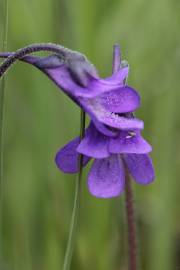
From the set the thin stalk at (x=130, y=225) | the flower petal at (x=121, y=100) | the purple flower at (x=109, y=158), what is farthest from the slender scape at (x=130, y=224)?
the flower petal at (x=121, y=100)

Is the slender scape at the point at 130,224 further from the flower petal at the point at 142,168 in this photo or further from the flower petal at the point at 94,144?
the flower petal at the point at 94,144

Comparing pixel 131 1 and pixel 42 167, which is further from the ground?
pixel 131 1

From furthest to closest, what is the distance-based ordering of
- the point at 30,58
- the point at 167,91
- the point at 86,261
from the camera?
the point at 167,91, the point at 86,261, the point at 30,58

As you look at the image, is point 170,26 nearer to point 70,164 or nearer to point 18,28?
point 18,28

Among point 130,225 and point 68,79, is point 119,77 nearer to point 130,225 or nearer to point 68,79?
point 68,79

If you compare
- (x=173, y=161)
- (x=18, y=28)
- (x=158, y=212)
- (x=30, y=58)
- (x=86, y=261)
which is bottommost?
(x=86, y=261)

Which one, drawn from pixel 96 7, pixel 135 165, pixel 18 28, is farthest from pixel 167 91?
pixel 135 165

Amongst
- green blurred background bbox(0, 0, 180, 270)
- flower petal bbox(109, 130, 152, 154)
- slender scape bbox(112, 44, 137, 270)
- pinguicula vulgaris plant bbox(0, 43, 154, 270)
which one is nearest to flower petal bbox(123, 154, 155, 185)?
pinguicula vulgaris plant bbox(0, 43, 154, 270)
